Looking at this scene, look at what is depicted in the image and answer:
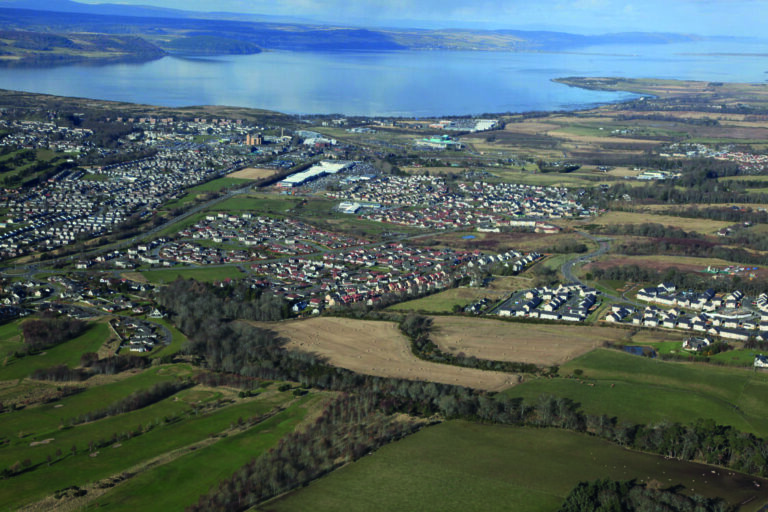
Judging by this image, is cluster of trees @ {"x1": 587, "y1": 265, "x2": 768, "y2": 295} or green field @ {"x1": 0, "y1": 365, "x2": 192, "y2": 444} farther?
cluster of trees @ {"x1": 587, "y1": 265, "x2": 768, "y2": 295}

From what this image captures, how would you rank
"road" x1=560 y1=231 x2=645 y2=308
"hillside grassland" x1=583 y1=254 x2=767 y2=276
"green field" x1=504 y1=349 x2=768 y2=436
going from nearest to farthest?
"green field" x1=504 y1=349 x2=768 y2=436, "road" x1=560 y1=231 x2=645 y2=308, "hillside grassland" x1=583 y1=254 x2=767 y2=276

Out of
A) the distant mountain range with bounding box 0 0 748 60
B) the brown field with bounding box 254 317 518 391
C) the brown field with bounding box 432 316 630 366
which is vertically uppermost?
the distant mountain range with bounding box 0 0 748 60

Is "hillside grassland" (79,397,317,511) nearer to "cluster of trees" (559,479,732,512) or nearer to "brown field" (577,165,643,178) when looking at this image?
"cluster of trees" (559,479,732,512)

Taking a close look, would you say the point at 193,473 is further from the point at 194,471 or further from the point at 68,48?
the point at 68,48

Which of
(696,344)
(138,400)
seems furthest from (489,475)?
(696,344)

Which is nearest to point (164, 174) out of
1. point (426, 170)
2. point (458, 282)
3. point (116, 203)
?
point (116, 203)

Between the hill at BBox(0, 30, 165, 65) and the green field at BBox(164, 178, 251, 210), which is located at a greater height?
the hill at BBox(0, 30, 165, 65)

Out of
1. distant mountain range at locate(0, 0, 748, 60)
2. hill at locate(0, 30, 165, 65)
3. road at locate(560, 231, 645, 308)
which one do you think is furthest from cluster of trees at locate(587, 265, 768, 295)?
distant mountain range at locate(0, 0, 748, 60)
